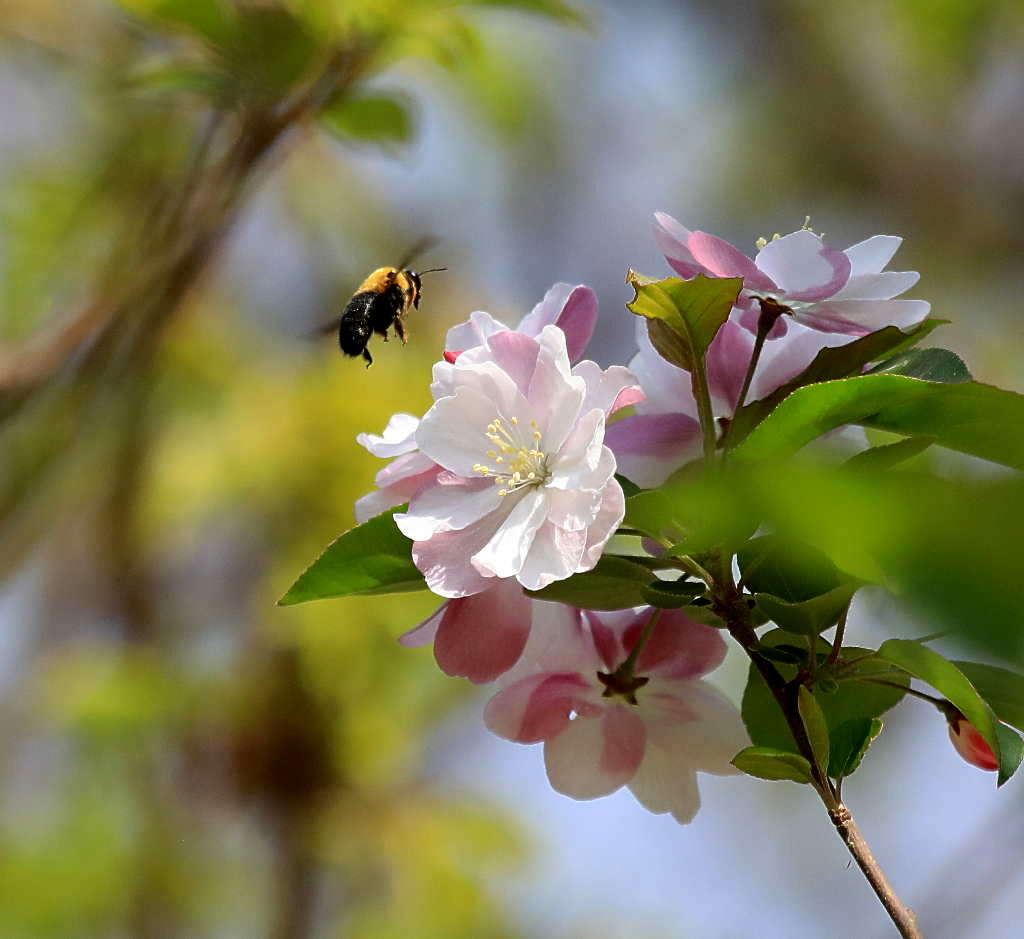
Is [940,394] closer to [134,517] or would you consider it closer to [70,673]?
[134,517]

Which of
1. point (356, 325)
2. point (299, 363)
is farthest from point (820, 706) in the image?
point (299, 363)

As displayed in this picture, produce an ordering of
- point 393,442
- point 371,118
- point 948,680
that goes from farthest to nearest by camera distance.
Answer: 1. point 371,118
2. point 393,442
3. point 948,680

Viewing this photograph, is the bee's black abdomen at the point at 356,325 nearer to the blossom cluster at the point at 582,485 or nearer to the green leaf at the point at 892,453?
the blossom cluster at the point at 582,485

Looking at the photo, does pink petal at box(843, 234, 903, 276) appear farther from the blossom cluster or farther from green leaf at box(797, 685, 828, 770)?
green leaf at box(797, 685, 828, 770)

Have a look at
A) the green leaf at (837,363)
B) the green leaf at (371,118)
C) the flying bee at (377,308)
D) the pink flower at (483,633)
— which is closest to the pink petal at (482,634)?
the pink flower at (483,633)

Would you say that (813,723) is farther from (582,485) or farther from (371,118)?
(371,118)

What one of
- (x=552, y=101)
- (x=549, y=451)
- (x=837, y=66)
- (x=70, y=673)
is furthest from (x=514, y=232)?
(x=549, y=451)
